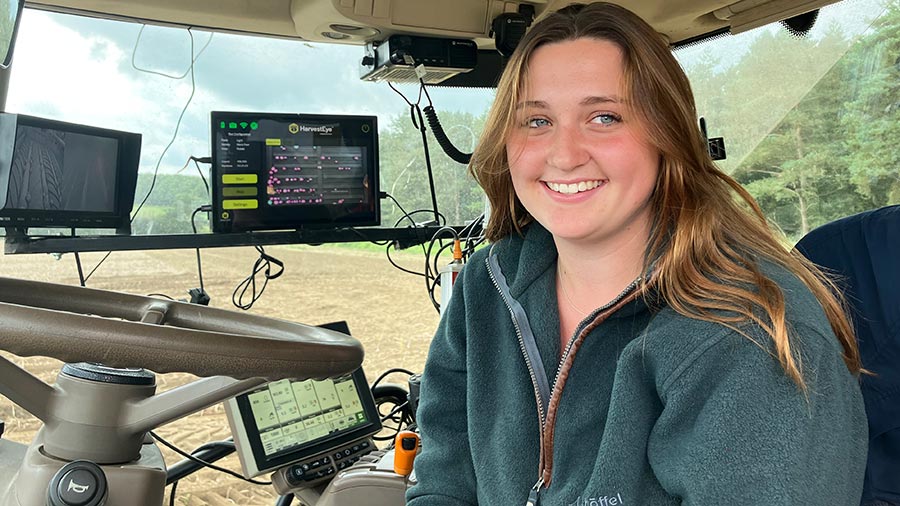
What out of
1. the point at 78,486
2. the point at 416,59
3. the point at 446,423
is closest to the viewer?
the point at 78,486

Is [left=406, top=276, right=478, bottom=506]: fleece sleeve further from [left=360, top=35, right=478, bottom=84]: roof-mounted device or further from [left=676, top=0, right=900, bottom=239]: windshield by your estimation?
[left=676, top=0, right=900, bottom=239]: windshield

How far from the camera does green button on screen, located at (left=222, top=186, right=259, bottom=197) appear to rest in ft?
4.97

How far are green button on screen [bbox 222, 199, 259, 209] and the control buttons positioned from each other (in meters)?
0.84

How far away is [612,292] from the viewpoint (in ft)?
3.57

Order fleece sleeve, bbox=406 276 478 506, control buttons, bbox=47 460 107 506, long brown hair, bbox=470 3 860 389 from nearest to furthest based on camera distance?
→ control buttons, bbox=47 460 107 506, long brown hair, bbox=470 3 860 389, fleece sleeve, bbox=406 276 478 506

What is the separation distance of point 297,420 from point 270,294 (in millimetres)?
594

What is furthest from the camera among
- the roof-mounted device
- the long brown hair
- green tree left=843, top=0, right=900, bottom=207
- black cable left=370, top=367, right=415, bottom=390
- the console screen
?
black cable left=370, top=367, right=415, bottom=390

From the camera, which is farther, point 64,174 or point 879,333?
point 64,174

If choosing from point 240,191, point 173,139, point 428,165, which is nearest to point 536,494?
point 240,191

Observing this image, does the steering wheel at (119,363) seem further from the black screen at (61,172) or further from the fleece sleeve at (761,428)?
the black screen at (61,172)

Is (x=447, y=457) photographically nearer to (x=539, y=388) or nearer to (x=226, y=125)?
(x=539, y=388)

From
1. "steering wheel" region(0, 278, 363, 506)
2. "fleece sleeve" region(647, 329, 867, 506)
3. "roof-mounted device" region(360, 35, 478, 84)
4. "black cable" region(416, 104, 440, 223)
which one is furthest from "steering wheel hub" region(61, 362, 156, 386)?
"black cable" region(416, 104, 440, 223)

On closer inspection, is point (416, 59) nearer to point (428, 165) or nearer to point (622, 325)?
point (428, 165)

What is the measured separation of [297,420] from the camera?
1506 millimetres
